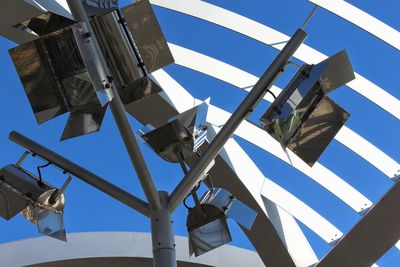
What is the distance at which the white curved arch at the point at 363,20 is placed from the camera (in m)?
9.69

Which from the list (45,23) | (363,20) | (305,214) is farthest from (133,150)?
(305,214)

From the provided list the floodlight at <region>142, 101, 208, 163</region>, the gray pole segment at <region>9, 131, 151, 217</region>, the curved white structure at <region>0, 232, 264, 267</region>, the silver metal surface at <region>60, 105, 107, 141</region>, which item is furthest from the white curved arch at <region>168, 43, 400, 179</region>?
the silver metal surface at <region>60, 105, 107, 141</region>

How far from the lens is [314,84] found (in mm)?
5160

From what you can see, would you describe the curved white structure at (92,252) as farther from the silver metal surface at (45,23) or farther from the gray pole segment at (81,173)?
the silver metal surface at (45,23)

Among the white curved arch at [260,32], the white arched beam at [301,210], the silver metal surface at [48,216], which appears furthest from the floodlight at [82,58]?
the white arched beam at [301,210]

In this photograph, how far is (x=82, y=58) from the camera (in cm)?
451

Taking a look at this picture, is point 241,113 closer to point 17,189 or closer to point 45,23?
point 45,23

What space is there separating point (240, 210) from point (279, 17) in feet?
16.7

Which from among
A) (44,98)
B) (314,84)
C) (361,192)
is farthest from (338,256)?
(44,98)

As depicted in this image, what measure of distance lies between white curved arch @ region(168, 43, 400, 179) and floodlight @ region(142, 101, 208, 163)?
439 centimetres

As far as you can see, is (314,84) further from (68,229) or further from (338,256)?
(68,229)

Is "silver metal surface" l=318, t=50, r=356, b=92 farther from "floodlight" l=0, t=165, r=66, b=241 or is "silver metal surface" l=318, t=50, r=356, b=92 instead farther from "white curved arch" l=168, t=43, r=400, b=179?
"white curved arch" l=168, t=43, r=400, b=179

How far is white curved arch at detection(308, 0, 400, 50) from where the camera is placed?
969 centimetres

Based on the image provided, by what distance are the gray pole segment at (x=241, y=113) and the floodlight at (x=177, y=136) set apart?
218mm
